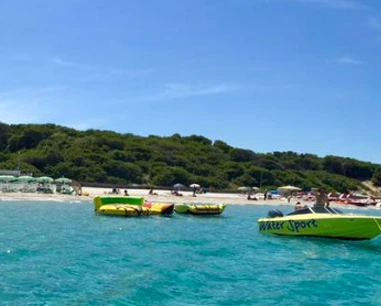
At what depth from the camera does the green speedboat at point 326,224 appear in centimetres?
2214

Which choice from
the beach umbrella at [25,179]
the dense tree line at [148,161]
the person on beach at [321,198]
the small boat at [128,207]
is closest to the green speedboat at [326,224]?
the person on beach at [321,198]

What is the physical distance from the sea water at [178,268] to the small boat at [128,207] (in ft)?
27.0

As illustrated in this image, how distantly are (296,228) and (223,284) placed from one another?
10996mm

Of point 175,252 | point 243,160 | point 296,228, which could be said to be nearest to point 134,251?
point 175,252

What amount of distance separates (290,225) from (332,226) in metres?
2.10

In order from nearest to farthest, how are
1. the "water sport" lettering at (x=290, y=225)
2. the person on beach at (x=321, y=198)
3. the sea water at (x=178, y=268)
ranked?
the sea water at (x=178, y=268)
the "water sport" lettering at (x=290, y=225)
the person on beach at (x=321, y=198)

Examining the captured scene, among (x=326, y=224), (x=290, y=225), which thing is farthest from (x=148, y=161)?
(x=326, y=224)

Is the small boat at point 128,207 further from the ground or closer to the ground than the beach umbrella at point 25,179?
closer to the ground

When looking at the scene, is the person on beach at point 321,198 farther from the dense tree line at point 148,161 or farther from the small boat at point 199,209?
the dense tree line at point 148,161

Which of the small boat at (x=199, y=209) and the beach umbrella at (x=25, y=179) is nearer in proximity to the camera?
the small boat at (x=199, y=209)

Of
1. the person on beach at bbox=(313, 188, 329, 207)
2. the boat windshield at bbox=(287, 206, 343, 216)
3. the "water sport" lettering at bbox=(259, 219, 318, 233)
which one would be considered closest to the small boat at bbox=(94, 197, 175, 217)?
the "water sport" lettering at bbox=(259, 219, 318, 233)

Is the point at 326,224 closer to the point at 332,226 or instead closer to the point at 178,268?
the point at 332,226

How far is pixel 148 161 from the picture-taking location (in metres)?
98.4

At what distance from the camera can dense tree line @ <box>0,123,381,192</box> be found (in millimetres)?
85875
